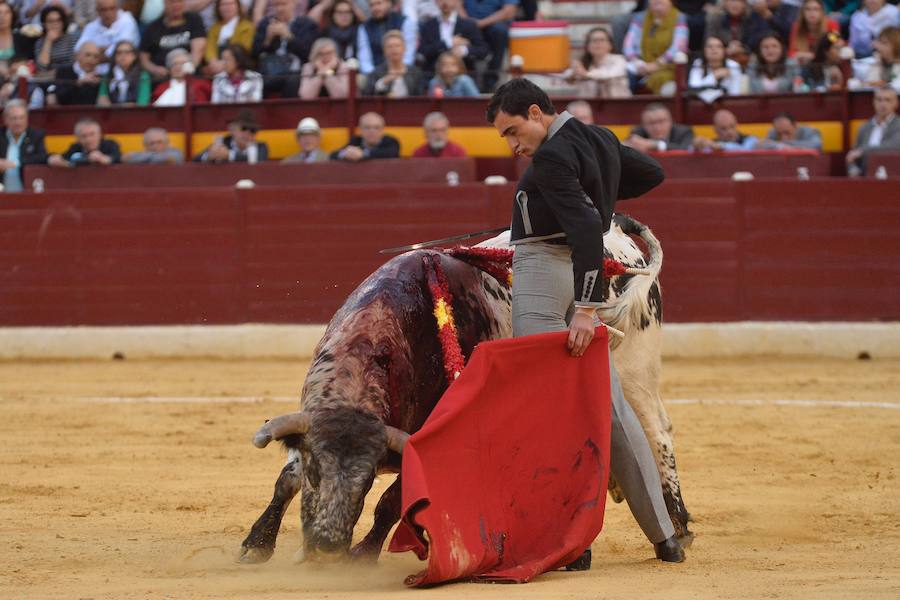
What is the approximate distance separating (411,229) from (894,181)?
342 cm

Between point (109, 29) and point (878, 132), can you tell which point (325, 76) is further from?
point (878, 132)

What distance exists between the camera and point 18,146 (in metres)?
11.6

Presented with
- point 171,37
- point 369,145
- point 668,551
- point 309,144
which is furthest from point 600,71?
point 668,551

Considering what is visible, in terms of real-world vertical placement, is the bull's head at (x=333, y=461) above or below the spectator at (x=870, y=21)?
below

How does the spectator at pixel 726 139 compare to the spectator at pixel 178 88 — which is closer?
the spectator at pixel 726 139

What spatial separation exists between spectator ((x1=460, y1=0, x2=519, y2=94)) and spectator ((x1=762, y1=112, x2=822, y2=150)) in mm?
2197

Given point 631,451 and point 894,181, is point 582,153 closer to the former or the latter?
point 631,451

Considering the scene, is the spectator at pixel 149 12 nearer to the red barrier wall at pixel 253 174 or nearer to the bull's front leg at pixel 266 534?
the red barrier wall at pixel 253 174

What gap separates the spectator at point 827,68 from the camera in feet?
35.2

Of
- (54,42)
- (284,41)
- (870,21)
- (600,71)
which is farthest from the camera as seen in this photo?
(54,42)

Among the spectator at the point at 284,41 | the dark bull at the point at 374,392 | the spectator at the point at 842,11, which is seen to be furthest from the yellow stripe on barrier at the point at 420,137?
the dark bull at the point at 374,392

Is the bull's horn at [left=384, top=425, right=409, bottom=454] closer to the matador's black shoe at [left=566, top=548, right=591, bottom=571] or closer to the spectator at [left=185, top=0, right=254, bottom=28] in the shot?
the matador's black shoe at [left=566, top=548, right=591, bottom=571]

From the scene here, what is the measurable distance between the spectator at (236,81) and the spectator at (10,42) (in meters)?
2.20

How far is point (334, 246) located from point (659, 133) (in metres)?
2.50
